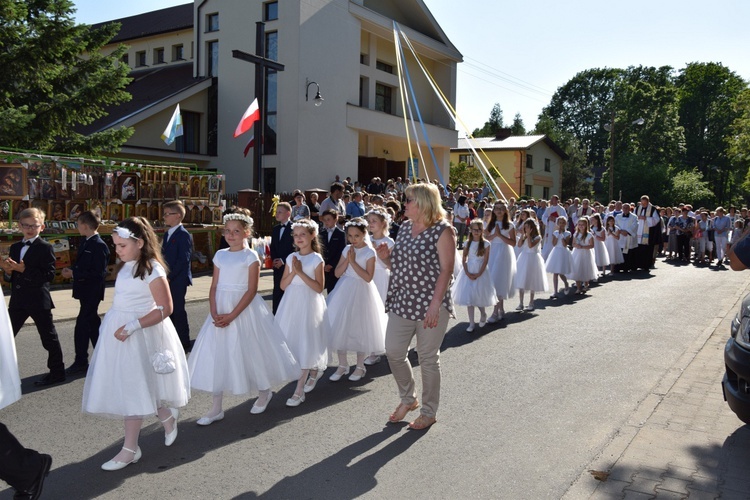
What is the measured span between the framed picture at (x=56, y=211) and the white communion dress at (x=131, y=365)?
1038 cm

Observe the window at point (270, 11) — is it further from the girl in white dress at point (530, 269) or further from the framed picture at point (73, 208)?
the girl in white dress at point (530, 269)

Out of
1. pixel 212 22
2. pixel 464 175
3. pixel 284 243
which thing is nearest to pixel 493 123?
pixel 464 175

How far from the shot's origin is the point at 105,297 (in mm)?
12914

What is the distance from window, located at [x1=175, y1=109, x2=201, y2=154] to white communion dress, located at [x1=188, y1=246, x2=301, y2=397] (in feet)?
83.3

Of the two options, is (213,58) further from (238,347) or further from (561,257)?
(238,347)

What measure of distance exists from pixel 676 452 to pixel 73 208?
43.3ft

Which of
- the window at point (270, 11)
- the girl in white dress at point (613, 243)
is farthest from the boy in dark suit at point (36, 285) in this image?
the window at point (270, 11)

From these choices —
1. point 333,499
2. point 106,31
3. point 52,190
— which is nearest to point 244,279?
point 333,499

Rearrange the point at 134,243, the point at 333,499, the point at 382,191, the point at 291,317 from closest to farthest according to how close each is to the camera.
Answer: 1. the point at 333,499
2. the point at 134,243
3. the point at 291,317
4. the point at 382,191

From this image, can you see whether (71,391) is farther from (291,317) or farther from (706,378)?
(706,378)

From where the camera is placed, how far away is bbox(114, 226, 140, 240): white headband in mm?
4727

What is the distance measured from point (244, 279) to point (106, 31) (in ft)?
58.8

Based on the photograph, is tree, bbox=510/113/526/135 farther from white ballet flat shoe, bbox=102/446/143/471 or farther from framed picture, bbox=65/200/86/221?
white ballet flat shoe, bbox=102/446/143/471

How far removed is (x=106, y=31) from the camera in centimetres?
2055
